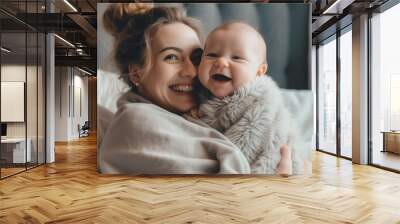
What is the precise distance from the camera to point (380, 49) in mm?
7879

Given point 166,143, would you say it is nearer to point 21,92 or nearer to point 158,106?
point 158,106

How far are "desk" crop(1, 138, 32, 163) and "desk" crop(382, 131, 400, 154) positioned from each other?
723 centimetres

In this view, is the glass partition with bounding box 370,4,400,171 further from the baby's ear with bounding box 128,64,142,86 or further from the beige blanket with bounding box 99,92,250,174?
the baby's ear with bounding box 128,64,142,86

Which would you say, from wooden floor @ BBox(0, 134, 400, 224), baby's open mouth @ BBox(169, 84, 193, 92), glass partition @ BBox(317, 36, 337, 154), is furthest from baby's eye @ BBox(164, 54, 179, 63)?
glass partition @ BBox(317, 36, 337, 154)

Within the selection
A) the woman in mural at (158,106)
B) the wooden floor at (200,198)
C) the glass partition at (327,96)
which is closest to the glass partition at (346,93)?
the glass partition at (327,96)

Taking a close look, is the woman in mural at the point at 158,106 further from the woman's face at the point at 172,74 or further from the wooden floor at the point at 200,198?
the wooden floor at the point at 200,198

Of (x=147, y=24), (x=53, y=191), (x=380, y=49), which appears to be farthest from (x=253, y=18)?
(x=53, y=191)

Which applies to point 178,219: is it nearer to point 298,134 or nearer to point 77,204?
point 77,204

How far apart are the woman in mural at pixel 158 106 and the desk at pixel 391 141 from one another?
337cm

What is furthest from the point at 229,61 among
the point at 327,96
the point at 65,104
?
the point at 65,104

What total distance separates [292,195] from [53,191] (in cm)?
331

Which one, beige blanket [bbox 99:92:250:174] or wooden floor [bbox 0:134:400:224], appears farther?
beige blanket [bbox 99:92:250:174]

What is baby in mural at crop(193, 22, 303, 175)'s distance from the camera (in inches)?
257

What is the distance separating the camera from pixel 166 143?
646 centimetres
